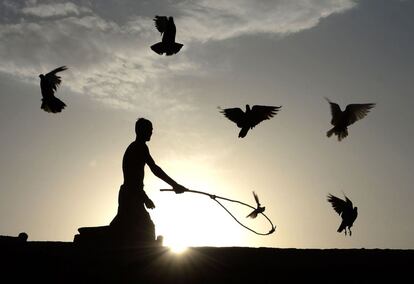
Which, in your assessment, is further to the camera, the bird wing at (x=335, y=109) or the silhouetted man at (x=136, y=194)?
the bird wing at (x=335, y=109)

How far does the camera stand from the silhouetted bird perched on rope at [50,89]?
10805mm

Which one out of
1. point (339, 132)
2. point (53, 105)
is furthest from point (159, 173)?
point (339, 132)

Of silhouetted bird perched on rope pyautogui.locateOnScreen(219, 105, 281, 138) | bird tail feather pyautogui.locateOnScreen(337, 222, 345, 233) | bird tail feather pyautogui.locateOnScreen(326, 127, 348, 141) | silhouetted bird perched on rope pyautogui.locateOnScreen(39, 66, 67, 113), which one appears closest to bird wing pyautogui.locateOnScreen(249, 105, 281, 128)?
silhouetted bird perched on rope pyautogui.locateOnScreen(219, 105, 281, 138)

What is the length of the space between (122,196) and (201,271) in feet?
5.26

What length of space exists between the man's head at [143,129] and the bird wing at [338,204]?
448 cm

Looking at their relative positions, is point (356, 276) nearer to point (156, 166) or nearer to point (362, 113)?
point (156, 166)

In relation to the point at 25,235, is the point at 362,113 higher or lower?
higher

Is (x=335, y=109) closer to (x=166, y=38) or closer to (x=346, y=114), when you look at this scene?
(x=346, y=114)

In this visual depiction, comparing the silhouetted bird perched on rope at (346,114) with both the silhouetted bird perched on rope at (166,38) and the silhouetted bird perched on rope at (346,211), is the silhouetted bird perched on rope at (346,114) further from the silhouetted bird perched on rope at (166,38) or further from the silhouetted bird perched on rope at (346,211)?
the silhouetted bird perched on rope at (166,38)

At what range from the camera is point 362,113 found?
42.7 feet

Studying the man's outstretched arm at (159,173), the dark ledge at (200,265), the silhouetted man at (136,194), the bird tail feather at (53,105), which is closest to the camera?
the dark ledge at (200,265)

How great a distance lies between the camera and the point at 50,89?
10.9 meters

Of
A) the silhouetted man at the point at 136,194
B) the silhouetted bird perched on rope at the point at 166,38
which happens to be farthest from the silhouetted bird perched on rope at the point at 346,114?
the silhouetted man at the point at 136,194

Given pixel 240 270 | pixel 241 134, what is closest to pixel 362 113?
pixel 241 134
